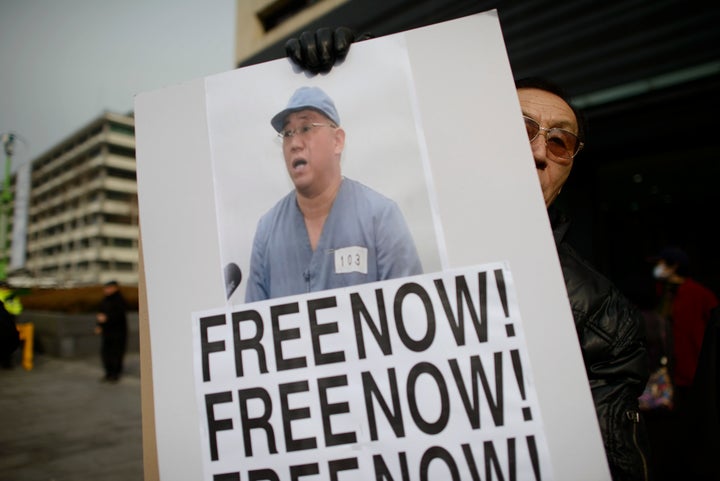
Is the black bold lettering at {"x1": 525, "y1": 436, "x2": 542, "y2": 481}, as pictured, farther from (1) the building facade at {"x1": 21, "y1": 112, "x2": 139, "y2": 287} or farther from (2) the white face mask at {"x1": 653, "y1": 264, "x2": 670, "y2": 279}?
(1) the building facade at {"x1": 21, "y1": 112, "x2": 139, "y2": 287}

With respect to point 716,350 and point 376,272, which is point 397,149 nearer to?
point 376,272

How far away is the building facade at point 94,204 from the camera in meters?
Result: 57.8

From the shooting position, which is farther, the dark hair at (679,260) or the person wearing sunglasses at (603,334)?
the dark hair at (679,260)

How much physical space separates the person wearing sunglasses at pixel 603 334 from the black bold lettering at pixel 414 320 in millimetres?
437

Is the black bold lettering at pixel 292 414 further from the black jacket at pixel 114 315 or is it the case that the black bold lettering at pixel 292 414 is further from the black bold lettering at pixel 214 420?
the black jacket at pixel 114 315

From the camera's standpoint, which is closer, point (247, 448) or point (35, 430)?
point (247, 448)

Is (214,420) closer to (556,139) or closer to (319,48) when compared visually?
(319,48)

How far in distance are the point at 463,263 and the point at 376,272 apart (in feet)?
0.63

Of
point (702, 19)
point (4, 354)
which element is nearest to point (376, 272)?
point (4, 354)

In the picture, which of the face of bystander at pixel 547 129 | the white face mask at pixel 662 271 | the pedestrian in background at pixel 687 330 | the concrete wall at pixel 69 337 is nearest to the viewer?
the face of bystander at pixel 547 129

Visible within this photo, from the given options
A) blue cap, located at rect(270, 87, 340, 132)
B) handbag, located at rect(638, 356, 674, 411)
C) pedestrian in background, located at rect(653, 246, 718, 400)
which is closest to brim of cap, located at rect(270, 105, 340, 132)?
blue cap, located at rect(270, 87, 340, 132)

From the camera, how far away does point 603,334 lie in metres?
1.06

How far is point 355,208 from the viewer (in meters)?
0.98

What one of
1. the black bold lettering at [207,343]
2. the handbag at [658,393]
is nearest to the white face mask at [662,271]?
the handbag at [658,393]
